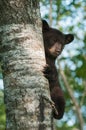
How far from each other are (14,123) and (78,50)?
15085 mm

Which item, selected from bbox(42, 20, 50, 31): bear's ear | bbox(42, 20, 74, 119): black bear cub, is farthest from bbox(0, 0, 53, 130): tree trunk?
bbox(42, 20, 50, 31): bear's ear

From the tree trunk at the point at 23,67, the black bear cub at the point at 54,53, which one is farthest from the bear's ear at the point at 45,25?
the tree trunk at the point at 23,67

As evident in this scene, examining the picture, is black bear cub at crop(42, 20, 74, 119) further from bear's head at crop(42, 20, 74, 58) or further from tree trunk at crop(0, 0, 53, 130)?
tree trunk at crop(0, 0, 53, 130)

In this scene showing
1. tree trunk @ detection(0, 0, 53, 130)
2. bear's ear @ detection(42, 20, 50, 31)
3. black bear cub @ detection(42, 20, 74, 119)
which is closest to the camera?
tree trunk @ detection(0, 0, 53, 130)

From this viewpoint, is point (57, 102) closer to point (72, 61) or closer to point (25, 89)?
point (25, 89)

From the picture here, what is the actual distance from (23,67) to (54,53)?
284 centimetres

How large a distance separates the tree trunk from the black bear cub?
5.16 feet

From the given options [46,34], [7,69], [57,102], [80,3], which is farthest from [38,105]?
[80,3]

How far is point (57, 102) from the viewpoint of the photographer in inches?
255

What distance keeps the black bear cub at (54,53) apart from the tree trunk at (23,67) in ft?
5.16

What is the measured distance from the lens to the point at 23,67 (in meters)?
3.93

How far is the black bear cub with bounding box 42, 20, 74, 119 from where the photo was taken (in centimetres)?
638

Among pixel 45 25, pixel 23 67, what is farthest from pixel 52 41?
pixel 23 67

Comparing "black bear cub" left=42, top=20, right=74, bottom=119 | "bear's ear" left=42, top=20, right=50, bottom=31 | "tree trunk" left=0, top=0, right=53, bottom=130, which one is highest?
"tree trunk" left=0, top=0, right=53, bottom=130
